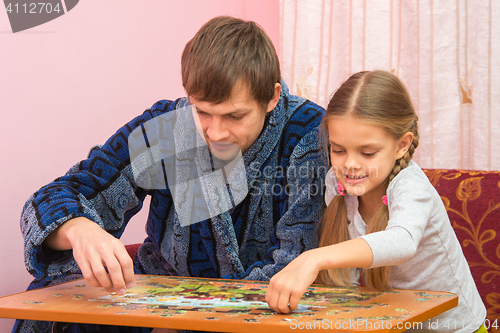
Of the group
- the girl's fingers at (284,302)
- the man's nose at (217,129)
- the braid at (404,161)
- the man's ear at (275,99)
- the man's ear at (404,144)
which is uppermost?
the man's ear at (275,99)

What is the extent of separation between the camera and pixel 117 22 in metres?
1.83

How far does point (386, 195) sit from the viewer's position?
112 centimetres

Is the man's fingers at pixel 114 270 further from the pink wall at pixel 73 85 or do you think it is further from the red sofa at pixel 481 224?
the red sofa at pixel 481 224

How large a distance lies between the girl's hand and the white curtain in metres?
1.20

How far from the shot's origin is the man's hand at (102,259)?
87 centimetres

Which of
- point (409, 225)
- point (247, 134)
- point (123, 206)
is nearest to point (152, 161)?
point (123, 206)

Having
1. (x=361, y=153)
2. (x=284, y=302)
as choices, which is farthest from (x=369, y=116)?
(x=284, y=302)

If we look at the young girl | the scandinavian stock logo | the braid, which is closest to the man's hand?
the young girl

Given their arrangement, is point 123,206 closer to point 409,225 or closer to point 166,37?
point 409,225

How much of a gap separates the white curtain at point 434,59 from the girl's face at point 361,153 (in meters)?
0.76

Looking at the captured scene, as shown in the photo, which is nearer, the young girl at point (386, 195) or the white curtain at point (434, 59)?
the young girl at point (386, 195)

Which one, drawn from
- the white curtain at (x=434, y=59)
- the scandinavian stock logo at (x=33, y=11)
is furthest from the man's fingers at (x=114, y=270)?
the white curtain at (x=434, y=59)

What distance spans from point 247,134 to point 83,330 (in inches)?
24.4

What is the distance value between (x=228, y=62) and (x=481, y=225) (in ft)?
2.98
